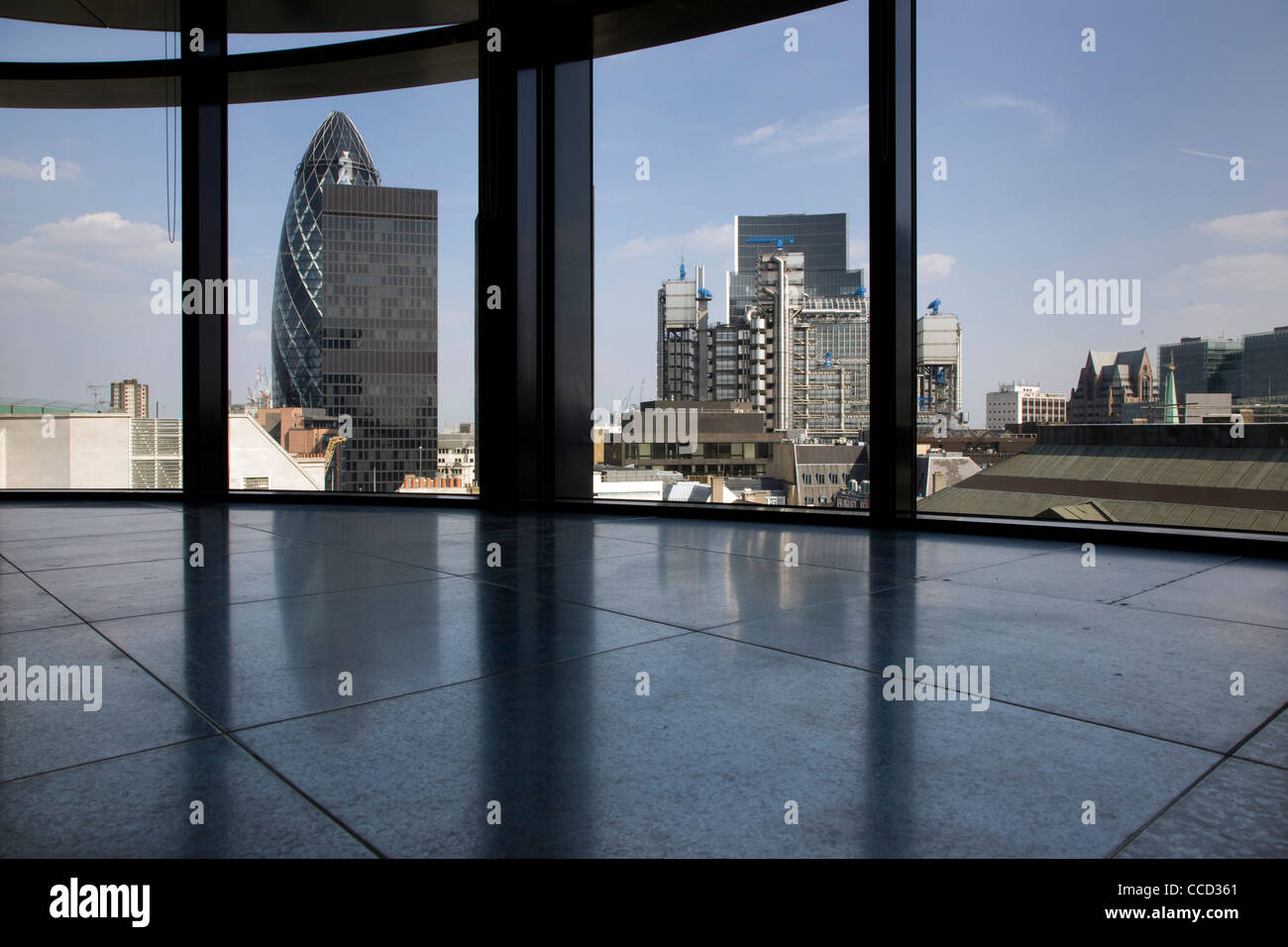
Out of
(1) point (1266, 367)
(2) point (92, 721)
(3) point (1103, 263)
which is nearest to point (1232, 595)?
(1) point (1266, 367)

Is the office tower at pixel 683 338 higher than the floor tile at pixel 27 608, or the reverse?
the office tower at pixel 683 338

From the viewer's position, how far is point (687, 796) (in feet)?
5.13

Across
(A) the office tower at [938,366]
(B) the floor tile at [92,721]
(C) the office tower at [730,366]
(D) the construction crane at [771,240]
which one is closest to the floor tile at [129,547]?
(B) the floor tile at [92,721]

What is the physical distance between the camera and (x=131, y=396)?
9.08 metres

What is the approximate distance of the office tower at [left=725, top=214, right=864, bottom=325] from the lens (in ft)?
23.1

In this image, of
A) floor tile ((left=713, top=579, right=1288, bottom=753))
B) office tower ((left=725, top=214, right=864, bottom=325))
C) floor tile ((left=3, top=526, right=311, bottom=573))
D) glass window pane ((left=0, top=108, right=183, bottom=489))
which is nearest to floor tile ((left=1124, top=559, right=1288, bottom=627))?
floor tile ((left=713, top=579, right=1288, bottom=753))

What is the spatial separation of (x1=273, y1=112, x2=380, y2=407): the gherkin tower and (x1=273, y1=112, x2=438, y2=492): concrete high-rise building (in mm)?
15

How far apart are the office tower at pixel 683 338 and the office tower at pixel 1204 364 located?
13.3 ft

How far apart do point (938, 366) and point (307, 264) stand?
6.50m

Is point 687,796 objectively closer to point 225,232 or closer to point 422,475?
point 422,475

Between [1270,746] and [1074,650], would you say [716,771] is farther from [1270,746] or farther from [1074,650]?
[1074,650]

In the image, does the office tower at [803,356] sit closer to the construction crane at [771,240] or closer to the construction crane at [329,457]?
the construction crane at [771,240]

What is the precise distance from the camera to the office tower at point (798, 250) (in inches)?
277
